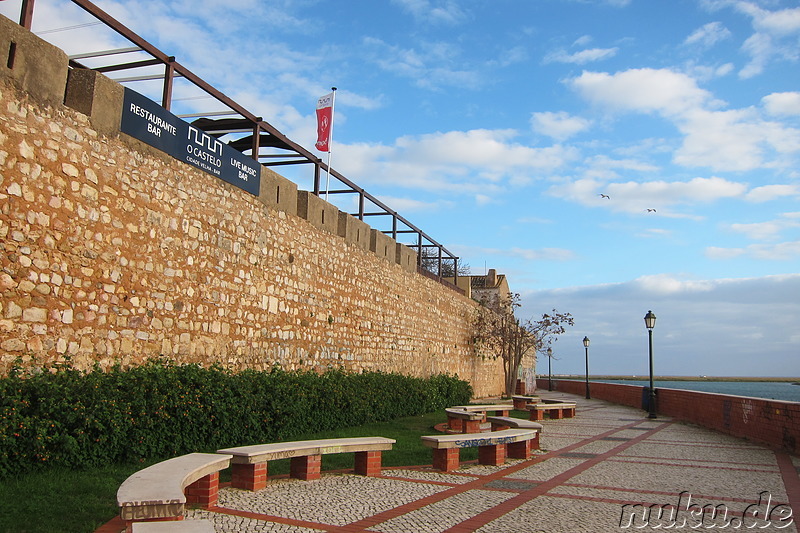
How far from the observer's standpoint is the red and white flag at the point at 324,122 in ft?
40.1

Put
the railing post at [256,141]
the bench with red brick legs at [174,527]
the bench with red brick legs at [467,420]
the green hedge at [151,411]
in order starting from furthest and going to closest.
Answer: the bench with red brick legs at [467,420], the railing post at [256,141], the green hedge at [151,411], the bench with red brick legs at [174,527]

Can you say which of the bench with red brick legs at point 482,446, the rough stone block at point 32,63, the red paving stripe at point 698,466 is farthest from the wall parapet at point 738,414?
the rough stone block at point 32,63

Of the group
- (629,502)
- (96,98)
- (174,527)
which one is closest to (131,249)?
(96,98)

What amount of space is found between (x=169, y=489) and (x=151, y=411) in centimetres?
296

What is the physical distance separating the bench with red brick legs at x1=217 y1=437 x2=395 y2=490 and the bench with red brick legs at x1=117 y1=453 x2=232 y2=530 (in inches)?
13.8

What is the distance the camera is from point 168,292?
7.69 metres

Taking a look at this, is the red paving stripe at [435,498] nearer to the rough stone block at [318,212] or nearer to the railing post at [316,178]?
the rough stone block at [318,212]

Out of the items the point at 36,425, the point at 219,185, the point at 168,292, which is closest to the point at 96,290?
the point at 168,292

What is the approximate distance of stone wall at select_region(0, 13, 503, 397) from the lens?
19.3ft

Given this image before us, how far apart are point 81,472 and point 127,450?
0.72 m

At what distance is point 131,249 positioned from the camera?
7.17 metres

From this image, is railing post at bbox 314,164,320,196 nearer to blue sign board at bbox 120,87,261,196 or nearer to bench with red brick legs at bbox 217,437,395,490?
blue sign board at bbox 120,87,261,196

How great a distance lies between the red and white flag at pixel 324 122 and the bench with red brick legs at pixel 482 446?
22.1 feet

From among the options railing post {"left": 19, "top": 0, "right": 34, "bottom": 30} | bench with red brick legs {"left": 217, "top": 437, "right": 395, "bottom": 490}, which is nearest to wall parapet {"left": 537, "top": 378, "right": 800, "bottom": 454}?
bench with red brick legs {"left": 217, "top": 437, "right": 395, "bottom": 490}
